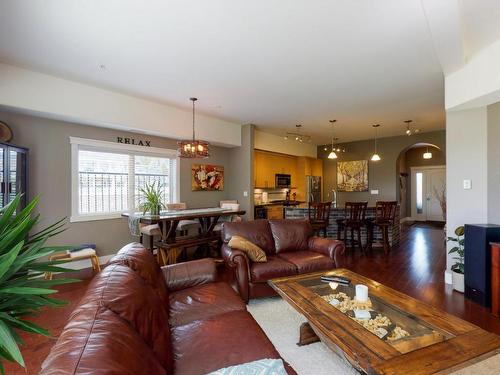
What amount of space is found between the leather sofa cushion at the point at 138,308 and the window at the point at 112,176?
3.55m

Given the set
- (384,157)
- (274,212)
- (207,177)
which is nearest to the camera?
(207,177)

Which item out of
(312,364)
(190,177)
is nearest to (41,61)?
(190,177)

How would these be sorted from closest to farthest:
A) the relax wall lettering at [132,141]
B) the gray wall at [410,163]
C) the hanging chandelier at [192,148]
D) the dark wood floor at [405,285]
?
the dark wood floor at [405,285] → the hanging chandelier at [192,148] → the relax wall lettering at [132,141] → the gray wall at [410,163]

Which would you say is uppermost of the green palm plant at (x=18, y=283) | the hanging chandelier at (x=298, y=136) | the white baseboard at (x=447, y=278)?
the hanging chandelier at (x=298, y=136)

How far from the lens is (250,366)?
0.91 meters

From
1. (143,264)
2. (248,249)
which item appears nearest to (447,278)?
(248,249)

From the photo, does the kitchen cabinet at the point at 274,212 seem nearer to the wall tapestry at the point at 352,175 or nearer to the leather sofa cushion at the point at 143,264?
the wall tapestry at the point at 352,175

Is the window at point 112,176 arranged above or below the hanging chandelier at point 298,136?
below

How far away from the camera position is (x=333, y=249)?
10.6 ft

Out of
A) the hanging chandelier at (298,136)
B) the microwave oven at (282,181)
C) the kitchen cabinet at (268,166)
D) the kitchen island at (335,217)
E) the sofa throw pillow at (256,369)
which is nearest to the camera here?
the sofa throw pillow at (256,369)

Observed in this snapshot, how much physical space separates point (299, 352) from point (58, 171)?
4.31 metres

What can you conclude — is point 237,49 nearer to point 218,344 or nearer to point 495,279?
point 218,344

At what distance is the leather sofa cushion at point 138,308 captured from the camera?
1.20m

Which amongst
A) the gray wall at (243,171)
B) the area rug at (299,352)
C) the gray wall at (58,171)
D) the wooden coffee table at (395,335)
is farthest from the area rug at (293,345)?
the gray wall at (243,171)
